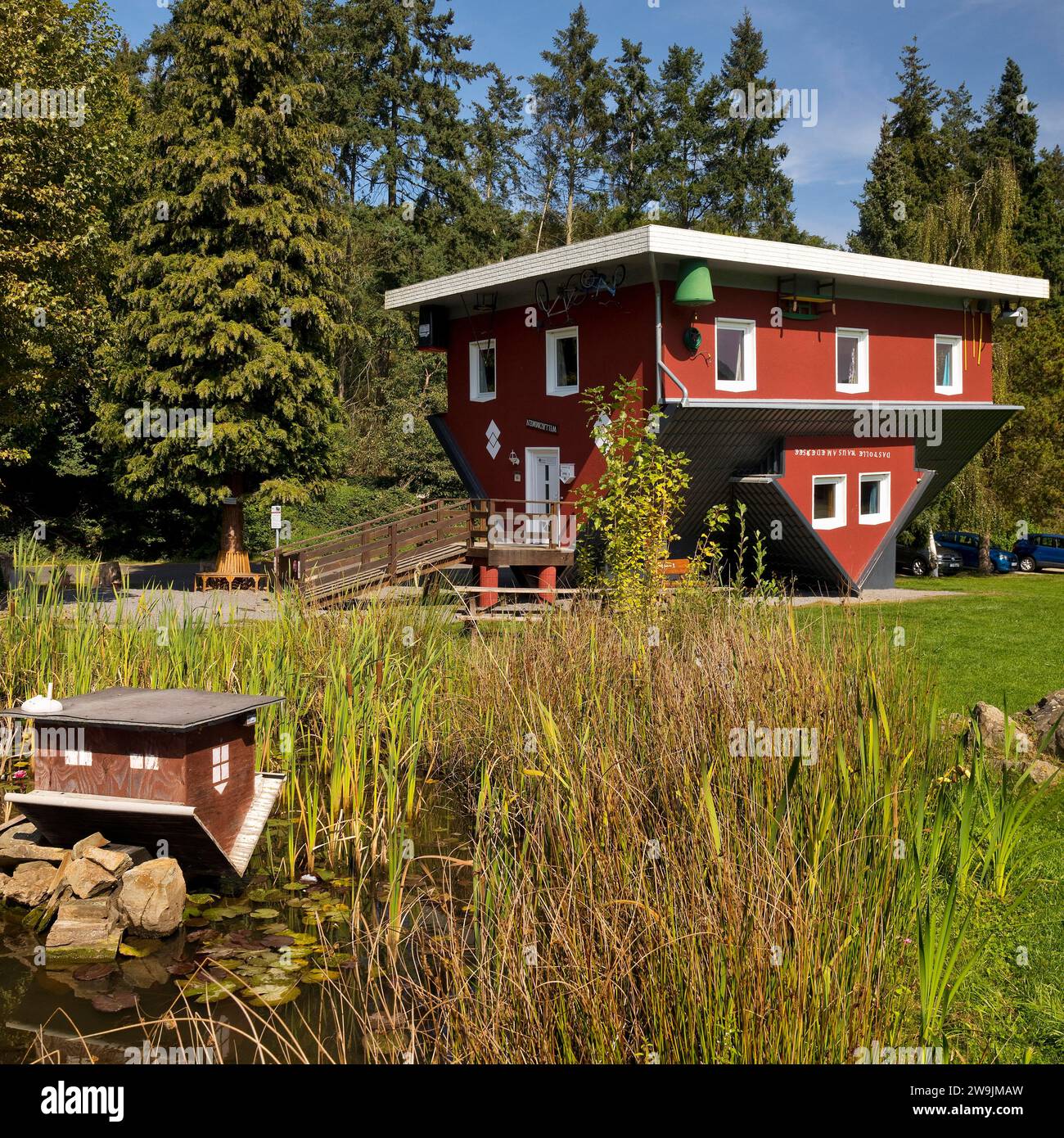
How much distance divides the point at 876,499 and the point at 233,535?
13057 millimetres

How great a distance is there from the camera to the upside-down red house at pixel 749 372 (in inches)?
734

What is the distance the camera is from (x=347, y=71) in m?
40.7

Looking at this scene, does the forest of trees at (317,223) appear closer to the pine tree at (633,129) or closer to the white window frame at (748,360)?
the pine tree at (633,129)

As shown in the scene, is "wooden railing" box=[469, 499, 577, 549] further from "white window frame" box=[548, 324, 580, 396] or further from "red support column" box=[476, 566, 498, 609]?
"white window frame" box=[548, 324, 580, 396]

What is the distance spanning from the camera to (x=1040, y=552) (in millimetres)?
28859

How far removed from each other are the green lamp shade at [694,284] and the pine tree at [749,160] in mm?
28830

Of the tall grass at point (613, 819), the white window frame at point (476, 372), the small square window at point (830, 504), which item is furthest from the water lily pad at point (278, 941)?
the white window frame at point (476, 372)

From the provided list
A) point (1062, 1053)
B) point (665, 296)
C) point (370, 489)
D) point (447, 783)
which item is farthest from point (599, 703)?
point (370, 489)

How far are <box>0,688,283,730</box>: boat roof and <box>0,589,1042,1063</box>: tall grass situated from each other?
2.46ft

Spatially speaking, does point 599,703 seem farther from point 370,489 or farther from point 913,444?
→ point 370,489

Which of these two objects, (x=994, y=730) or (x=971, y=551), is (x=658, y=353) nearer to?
(x=994, y=730)

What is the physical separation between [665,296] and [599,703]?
1354 cm

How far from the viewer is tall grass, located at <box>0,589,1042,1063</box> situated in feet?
11.3

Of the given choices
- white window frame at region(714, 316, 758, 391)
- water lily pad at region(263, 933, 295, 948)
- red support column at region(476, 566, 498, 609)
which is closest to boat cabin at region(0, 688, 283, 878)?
water lily pad at region(263, 933, 295, 948)
